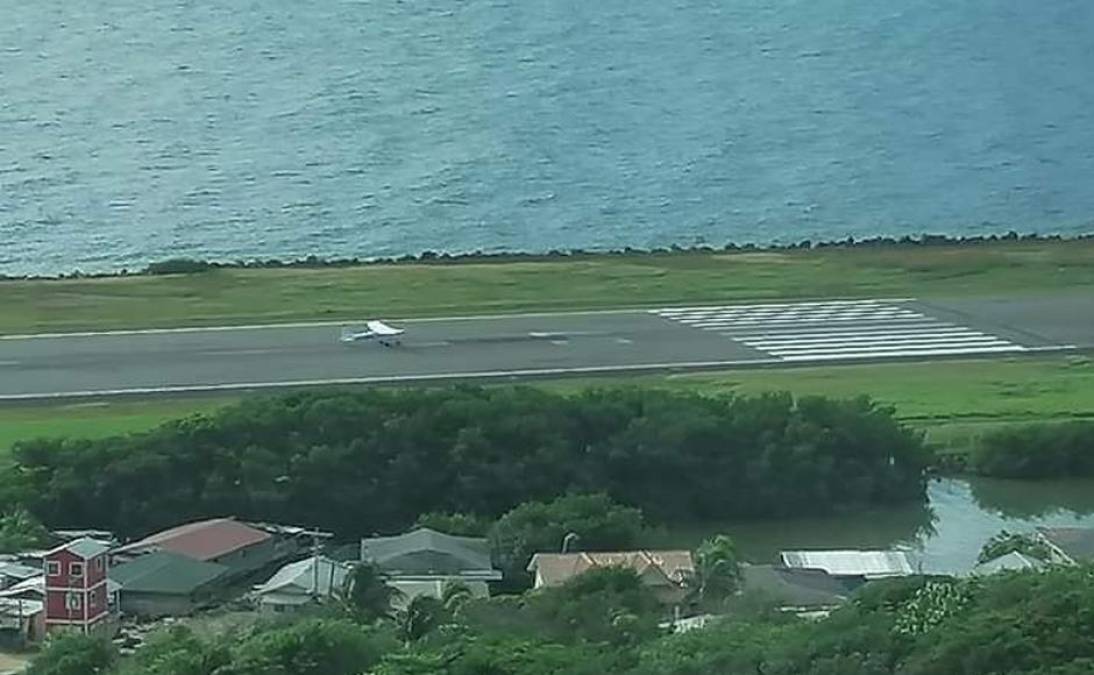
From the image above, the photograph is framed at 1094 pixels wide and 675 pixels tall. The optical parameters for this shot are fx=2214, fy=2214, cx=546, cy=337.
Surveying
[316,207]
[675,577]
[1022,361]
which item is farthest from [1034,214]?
[675,577]

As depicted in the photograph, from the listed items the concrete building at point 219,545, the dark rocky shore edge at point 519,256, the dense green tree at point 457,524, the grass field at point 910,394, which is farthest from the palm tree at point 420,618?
the dark rocky shore edge at point 519,256

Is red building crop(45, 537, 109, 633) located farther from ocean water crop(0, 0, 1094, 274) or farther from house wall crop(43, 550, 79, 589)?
ocean water crop(0, 0, 1094, 274)

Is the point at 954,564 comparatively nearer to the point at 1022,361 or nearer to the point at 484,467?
the point at 484,467

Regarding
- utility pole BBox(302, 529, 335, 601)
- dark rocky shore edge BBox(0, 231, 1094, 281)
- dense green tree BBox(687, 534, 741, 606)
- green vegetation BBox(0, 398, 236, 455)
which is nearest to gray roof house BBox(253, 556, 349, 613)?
utility pole BBox(302, 529, 335, 601)

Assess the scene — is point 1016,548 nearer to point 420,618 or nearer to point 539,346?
point 420,618

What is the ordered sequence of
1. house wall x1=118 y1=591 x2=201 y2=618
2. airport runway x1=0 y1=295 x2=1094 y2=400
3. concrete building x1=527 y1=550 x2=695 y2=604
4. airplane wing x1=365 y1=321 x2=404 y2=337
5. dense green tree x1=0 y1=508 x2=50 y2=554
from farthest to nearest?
airplane wing x1=365 y1=321 x2=404 y2=337, airport runway x1=0 y1=295 x2=1094 y2=400, dense green tree x1=0 y1=508 x2=50 y2=554, house wall x1=118 y1=591 x2=201 y2=618, concrete building x1=527 y1=550 x2=695 y2=604

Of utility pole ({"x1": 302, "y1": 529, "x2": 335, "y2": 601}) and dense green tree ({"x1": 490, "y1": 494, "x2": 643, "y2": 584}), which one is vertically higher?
dense green tree ({"x1": 490, "y1": 494, "x2": 643, "y2": 584})
